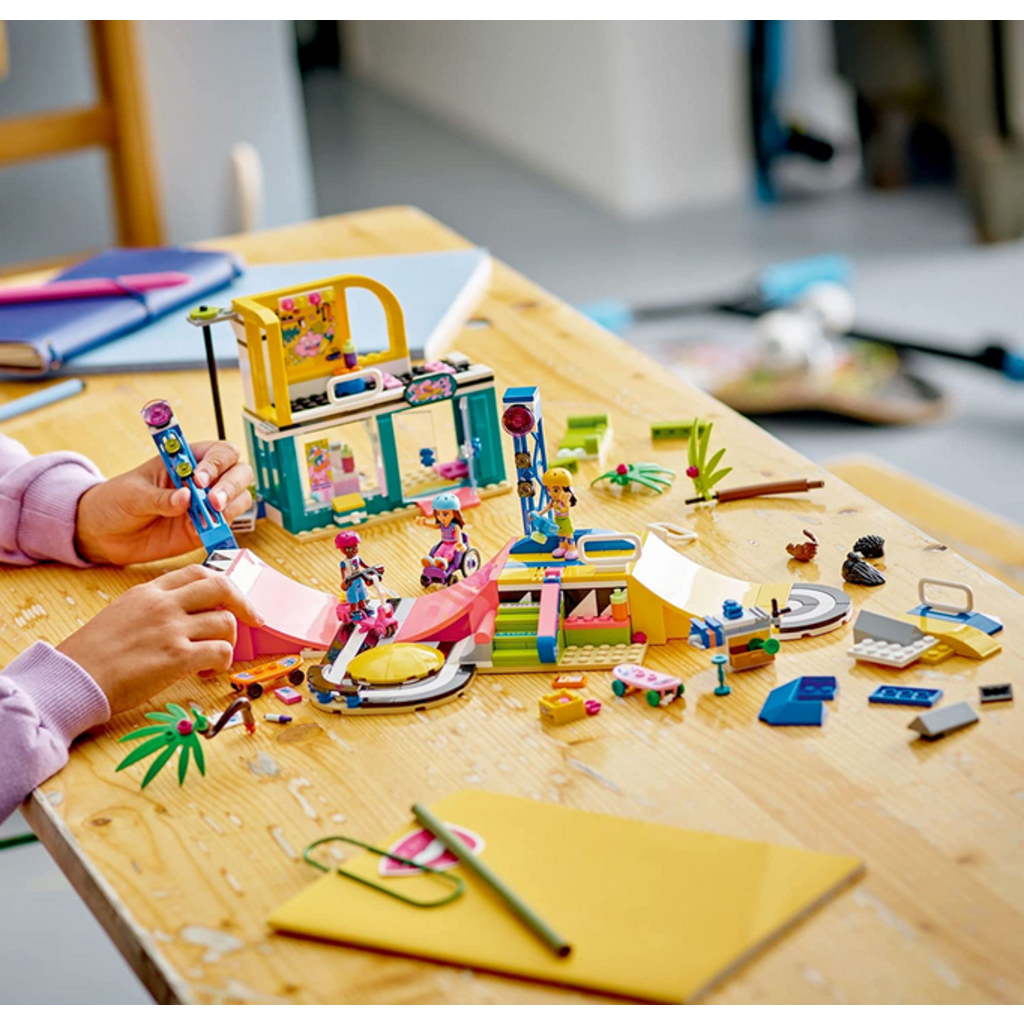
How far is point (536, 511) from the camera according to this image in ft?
3.20

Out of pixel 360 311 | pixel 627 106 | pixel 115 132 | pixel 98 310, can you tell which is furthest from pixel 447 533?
pixel 627 106

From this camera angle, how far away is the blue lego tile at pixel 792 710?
31.2 inches

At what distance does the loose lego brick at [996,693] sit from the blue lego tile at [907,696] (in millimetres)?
23

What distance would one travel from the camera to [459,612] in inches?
35.3

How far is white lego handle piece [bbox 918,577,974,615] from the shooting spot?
2.81 feet

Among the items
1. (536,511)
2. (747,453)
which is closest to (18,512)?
(536,511)

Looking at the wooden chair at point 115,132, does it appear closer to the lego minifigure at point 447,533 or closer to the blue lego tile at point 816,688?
the lego minifigure at point 447,533

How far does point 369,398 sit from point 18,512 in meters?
0.28

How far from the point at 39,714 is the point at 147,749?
7cm

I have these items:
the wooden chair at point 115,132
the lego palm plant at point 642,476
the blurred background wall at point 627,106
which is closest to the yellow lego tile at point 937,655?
the lego palm plant at point 642,476

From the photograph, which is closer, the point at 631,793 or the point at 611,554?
the point at 631,793

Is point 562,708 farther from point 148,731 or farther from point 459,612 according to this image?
point 148,731

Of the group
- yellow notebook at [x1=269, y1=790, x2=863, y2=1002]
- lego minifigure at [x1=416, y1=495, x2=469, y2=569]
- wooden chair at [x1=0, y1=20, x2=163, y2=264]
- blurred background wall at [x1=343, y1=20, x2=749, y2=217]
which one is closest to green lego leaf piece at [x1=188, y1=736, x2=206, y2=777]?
yellow notebook at [x1=269, y1=790, x2=863, y2=1002]

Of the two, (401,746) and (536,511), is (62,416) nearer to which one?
(536,511)
